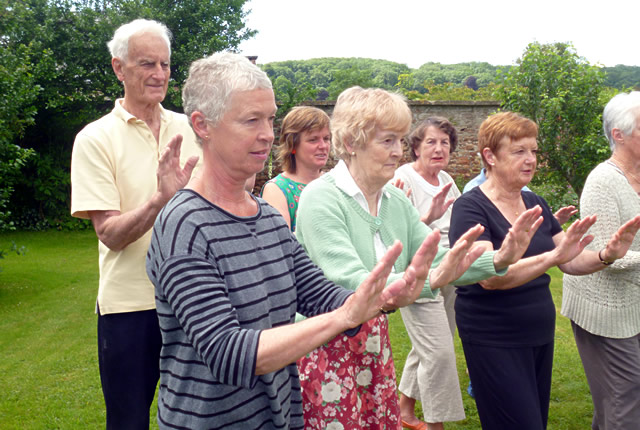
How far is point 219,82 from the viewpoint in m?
1.62

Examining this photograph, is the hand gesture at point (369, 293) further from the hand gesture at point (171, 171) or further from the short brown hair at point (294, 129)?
the short brown hair at point (294, 129)

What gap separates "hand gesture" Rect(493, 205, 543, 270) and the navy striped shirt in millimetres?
749

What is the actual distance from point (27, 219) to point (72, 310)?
23.8 ft

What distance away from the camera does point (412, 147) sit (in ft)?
15.8

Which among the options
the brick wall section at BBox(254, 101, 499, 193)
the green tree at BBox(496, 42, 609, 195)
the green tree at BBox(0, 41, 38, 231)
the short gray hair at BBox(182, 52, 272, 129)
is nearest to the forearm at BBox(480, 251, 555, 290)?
the short gray hair at BBox(182, 52, 272, 129)

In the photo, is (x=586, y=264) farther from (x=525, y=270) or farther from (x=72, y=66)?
(x=72, y=66)

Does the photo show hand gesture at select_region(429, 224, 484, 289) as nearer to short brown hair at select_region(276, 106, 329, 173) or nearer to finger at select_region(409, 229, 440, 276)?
finger at select_region(409, 229, 440, 276)

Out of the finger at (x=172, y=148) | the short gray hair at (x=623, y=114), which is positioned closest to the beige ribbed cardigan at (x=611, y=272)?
the short gray hair at (x=623, y=114)

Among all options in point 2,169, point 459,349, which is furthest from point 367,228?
point 2,169

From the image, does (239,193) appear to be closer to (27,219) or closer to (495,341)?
(495,341)

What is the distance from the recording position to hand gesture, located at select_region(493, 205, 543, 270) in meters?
2.11

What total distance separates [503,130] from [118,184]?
6.52 ft

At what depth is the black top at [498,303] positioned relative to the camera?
2570mm

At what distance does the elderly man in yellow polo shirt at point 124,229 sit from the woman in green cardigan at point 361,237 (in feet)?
2.29
